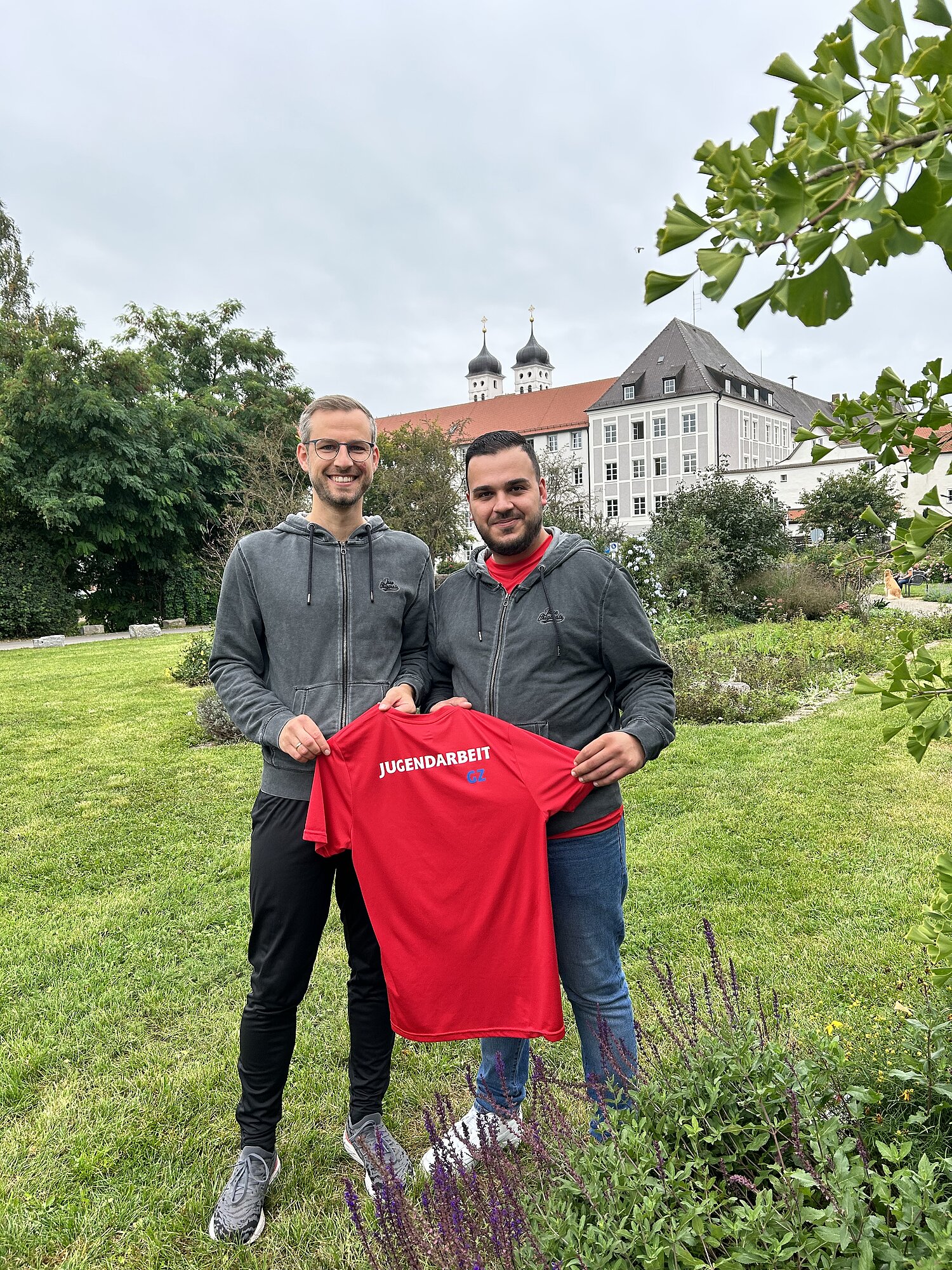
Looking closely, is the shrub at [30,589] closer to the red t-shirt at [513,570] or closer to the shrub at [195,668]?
the shrub at [195,668]

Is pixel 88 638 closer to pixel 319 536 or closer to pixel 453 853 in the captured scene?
pixel 319 536

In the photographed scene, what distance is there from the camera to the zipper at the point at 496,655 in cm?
253

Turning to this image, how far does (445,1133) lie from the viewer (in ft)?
6.79

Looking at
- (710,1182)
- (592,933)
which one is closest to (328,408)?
(592,933)

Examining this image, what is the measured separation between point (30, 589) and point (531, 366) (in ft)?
257

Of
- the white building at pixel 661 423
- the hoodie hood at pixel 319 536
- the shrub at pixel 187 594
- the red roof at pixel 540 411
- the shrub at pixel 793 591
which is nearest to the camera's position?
the hoodie hood at pixel 319 536

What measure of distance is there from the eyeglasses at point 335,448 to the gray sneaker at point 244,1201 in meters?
2.40

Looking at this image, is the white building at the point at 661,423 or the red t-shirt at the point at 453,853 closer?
the red t-shirt at the point at 453,853

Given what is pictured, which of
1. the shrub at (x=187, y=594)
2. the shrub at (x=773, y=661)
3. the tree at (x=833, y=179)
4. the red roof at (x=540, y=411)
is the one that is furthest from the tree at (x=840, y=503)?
the red roof at (x=540, y=411)

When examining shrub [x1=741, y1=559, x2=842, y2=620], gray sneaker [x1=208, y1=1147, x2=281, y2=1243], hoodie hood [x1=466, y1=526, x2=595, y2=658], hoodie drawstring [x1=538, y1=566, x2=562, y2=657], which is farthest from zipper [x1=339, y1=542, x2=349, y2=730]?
shrub [x1=741, y1=559, x2=842, y2=620]

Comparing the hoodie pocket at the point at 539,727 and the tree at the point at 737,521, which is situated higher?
the tree at the point at 737,521

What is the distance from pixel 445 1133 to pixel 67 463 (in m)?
25.5

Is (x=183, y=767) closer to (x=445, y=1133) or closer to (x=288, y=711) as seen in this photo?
(x=288, y=711)

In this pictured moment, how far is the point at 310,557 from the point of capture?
2766mm
